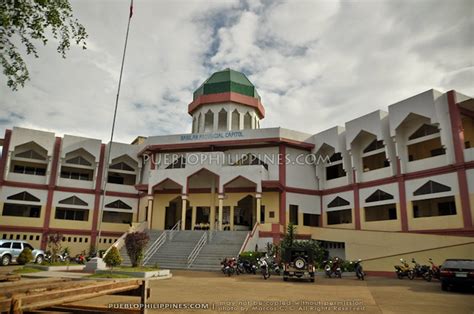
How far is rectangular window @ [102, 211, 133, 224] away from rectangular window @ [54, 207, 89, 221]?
184cm

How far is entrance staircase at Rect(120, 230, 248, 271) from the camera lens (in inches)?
774

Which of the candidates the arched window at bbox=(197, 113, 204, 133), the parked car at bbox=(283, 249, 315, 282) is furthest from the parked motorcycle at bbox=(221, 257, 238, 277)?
the arched window at bbox=(197, 113, 204, 133)

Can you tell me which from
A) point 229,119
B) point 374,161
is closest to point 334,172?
point 374,161

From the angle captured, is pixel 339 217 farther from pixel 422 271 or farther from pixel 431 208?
pixel 422 271

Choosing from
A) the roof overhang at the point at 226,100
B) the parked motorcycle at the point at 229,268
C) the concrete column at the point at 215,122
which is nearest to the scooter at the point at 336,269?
the parked motorcycle at the point at 229,268

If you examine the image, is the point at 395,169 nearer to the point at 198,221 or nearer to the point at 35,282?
the point at 198,221

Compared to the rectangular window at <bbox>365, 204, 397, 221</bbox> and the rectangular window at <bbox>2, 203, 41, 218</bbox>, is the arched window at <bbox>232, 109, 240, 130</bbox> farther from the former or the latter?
the rectangular window at <bbox>2, 203, 41, 218</bbox>

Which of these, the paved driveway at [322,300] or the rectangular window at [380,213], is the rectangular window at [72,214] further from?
the rectangular window at [380,213]

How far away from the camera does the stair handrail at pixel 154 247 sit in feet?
67.5

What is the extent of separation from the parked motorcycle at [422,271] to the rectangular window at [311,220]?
33.5 feet

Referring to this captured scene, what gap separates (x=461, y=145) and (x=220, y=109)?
18404mm

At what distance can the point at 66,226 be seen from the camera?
93.4 ft

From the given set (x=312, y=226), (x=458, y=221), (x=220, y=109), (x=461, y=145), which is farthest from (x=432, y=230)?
(x=220, y=109)

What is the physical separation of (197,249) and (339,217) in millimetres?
12778
